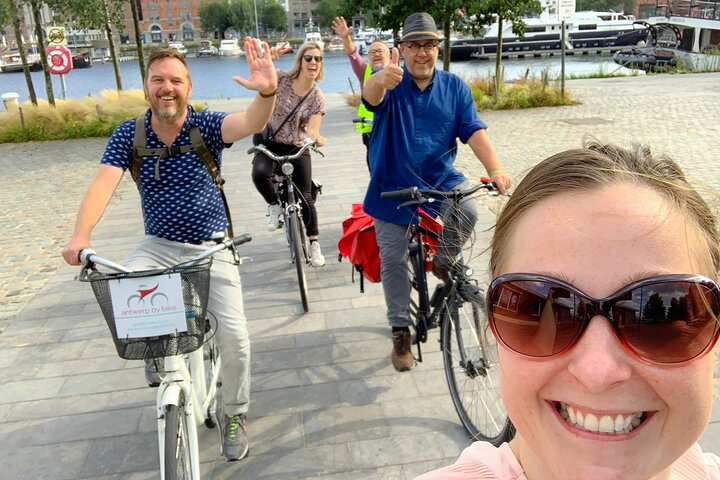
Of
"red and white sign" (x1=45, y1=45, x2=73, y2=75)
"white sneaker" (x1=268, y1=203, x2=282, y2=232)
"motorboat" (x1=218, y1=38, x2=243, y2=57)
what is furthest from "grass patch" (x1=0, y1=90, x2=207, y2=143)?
"motorboat" (x1=218, y1=38, x2=243, y2=57)

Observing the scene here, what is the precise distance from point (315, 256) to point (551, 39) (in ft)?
155

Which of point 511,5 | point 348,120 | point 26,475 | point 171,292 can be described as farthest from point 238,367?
point 511,5

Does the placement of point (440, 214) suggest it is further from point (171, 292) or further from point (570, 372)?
point (570, 372)

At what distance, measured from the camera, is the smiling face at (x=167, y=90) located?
10.4ft

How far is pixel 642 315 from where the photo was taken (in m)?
0.93

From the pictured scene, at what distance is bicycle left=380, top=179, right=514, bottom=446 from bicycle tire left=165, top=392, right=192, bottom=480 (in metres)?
1.37

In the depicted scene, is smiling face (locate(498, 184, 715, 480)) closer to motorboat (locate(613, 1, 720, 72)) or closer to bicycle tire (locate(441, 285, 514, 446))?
bicycle tire (locate(441, 285, 514, 446))

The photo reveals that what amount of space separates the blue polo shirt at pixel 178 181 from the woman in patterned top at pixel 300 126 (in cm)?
245

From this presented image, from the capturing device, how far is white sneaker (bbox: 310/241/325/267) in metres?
5.96

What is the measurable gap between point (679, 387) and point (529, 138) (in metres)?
12.1

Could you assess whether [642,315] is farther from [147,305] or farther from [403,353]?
[403,353]

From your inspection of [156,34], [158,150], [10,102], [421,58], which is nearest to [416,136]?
[421,58]

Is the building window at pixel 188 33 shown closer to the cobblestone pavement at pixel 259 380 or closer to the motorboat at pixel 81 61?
the motorboat at pixel 81 61

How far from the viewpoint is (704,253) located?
1014 millimetres
